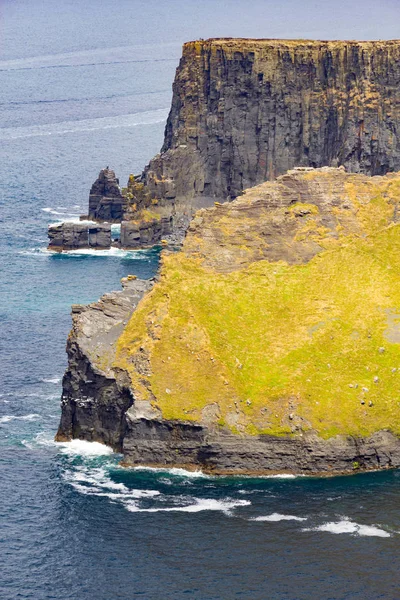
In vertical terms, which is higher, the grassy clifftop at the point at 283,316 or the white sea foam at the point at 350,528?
the grassy clifftop at the point at 283,316

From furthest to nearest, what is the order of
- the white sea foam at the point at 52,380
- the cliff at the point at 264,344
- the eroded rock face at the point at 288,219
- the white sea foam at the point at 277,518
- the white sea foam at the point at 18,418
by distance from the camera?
the white sea foam at the point at 52,380 < the eroded rock face at the point at 288,219 < the white sea foam at the point at 18,418 < the cliff at the point at 264,344 < the white sea foam at the point at 277,518

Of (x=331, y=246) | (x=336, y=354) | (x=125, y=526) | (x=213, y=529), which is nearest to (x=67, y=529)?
(x=125, y=526)

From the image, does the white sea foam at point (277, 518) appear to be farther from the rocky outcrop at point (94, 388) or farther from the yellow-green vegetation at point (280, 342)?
the rocky outcrop at point (94, 388)

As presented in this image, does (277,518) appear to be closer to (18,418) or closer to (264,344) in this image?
(264,344)

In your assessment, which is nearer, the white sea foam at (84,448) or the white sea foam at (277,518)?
the white sea foam at (277,518)

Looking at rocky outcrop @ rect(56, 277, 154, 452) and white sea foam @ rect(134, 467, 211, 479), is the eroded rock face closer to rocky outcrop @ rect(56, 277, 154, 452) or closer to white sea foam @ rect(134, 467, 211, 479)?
rocky outcrop @ rect(56, 277, 154, 452)

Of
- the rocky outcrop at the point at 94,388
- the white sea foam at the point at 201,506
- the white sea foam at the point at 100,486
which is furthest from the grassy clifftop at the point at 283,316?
the white sea foam at the point at 201,506

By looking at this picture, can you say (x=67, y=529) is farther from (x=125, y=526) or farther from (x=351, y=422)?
(x=351, y=422)

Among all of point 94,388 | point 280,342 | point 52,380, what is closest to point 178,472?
point 94,388
